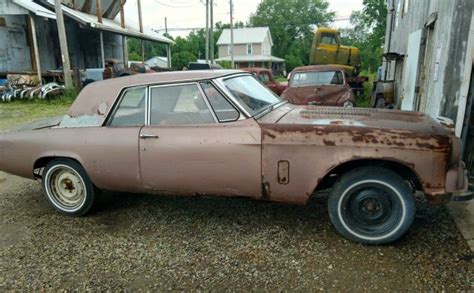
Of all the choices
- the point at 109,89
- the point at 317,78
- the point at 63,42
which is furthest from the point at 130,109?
the point at 63,42

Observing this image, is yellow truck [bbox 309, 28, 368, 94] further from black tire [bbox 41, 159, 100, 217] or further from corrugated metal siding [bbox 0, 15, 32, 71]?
black tire [bbox 41, 159, 100, 217]

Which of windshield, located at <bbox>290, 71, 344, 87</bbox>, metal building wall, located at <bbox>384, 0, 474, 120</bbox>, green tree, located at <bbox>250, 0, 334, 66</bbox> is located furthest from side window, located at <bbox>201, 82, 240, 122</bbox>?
green tree, located at <bbox>250, 0, 334, 66</bbox>

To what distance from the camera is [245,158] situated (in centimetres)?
333

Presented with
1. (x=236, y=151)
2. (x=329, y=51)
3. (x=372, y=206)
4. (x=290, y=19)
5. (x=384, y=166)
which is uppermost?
(x=290, y=19)

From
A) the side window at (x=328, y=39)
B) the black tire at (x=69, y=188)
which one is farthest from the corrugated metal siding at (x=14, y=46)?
the side window at (x=328, y=39)

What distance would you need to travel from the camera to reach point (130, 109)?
12.7ft

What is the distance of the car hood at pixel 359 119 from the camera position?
10.6 ft

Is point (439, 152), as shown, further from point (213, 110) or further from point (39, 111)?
point (39, 111)

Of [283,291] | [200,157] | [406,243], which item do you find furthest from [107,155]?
[406,243]

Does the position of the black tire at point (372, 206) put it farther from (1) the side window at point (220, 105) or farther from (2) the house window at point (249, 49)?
(2) the house window at point (249, 49)

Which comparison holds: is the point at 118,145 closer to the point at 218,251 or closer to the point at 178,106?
the point at 178,106

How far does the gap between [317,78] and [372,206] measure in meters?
6.92

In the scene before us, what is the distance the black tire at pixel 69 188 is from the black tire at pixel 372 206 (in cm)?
258

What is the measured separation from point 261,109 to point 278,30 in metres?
62.8
